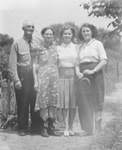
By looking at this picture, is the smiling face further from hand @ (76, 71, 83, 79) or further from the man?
hand @ (76, 71, 83, 79)

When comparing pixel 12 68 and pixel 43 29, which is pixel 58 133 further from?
pixel 43 29

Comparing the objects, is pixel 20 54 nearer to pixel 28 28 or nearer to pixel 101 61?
pixel 28 28

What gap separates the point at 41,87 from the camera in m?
5.47

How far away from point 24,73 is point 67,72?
1.91 ft

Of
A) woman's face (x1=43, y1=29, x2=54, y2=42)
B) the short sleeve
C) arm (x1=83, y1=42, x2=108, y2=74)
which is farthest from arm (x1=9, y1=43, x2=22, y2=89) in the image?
the short sleeve

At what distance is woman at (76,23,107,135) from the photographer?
5.40m

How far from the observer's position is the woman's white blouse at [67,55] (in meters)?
5.40

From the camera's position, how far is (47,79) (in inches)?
216

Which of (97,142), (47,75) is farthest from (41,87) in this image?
(97,142)

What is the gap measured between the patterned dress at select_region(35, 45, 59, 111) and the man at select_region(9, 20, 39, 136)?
15cm

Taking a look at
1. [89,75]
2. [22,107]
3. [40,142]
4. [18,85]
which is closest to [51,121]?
[22,107]

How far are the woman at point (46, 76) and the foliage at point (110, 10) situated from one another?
1829 mm

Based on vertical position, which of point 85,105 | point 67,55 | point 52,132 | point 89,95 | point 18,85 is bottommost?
point 52,132

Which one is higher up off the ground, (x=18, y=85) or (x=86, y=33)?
(x=86, y=33)
